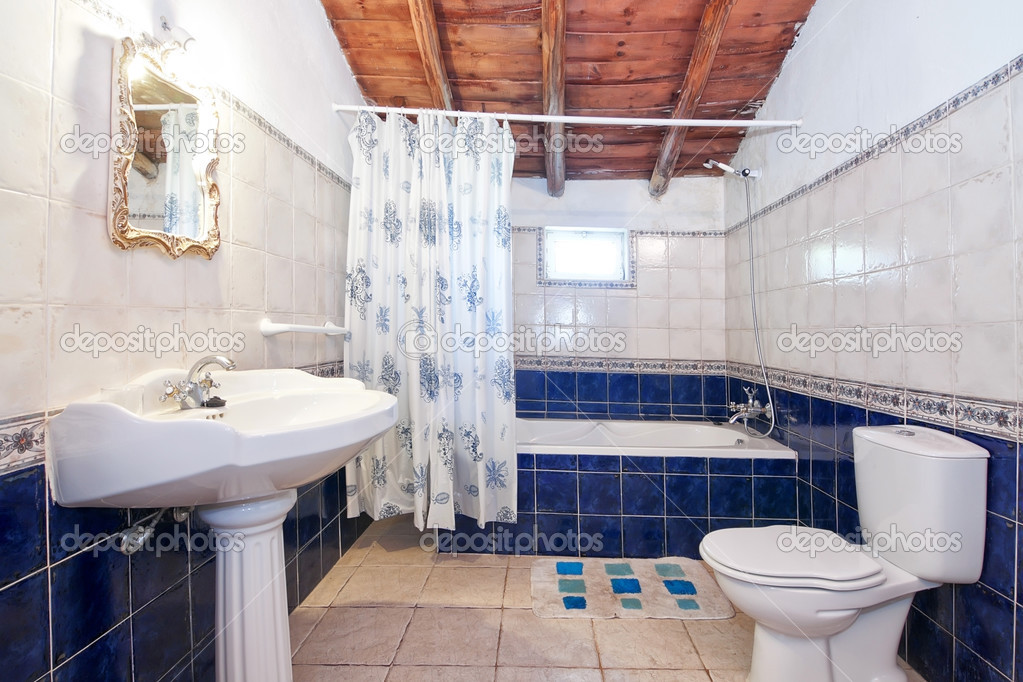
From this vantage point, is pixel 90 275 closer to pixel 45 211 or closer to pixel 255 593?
pixel 45 211

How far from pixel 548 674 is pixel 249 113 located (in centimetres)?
210

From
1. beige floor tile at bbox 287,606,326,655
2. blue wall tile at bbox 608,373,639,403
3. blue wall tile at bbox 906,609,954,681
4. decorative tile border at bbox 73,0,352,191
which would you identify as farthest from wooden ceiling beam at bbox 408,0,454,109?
blue wall tile at bbox 906,609,954,681

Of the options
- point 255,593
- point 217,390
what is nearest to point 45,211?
point 217,390

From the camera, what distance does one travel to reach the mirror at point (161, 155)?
106 centimetres

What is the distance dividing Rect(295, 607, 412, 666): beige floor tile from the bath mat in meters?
0.55

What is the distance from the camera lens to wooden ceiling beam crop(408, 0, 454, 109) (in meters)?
1.98

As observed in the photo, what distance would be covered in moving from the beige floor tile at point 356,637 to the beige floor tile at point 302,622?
0.07 feet

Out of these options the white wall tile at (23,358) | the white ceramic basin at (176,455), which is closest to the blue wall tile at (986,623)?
the white ceramic basin at (176,455)

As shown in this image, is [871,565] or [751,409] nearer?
[871,565]

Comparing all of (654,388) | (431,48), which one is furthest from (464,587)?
(431,48)

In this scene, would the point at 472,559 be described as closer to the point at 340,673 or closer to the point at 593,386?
the point at 340,673

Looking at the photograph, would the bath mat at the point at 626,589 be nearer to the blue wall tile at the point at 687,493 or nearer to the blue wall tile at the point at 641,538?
the blue wall tile at the point at 641,538

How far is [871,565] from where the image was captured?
1316 millimetres

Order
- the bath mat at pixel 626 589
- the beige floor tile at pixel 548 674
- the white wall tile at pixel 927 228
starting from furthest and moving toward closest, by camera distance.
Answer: the bath mat at pixel 626 589 → the beige floor tile at pixel 548 674 → the white wall tile at pixel 927 228
